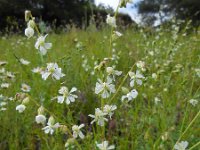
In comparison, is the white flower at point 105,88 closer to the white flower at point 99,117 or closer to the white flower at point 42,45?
the white flower at point 99,117

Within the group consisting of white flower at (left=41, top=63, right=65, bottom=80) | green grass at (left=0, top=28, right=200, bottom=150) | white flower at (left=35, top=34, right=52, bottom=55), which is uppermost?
white flower at (left=35, top=34, right=52, bottom=55)

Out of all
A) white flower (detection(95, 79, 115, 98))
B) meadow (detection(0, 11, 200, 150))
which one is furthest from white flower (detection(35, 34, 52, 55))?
white flower (detection(95, 79, 115, 98))

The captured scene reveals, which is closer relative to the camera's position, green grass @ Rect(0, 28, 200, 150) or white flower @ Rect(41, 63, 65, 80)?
white flower @ Rect(41, 63, 65, 80)

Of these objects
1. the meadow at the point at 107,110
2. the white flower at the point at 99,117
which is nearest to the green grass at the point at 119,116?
the meadow at the point at 107,110

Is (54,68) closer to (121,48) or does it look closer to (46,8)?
(121,48)

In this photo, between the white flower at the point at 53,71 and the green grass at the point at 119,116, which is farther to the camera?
the green grass at the point at 119,116

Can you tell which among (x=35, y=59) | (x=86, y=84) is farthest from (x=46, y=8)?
(x=86, y=84)

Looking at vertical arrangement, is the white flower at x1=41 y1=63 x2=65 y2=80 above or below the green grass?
above

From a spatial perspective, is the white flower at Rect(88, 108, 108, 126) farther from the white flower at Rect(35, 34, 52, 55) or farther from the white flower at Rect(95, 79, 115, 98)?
the white flower at Rect(35, 34, 52, 55)

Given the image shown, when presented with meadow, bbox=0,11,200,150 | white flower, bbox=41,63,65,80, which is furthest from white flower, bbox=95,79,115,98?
white flower, bbox=41,63,65,80

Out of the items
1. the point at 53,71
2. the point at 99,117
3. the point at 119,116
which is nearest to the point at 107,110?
the point at 99,117

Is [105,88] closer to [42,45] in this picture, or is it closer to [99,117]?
[99,117]
